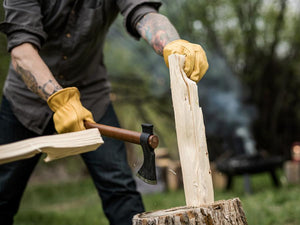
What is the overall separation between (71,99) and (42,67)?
27 centimetres

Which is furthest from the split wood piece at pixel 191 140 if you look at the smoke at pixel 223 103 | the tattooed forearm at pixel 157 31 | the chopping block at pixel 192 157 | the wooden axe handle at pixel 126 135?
the smoke at pixel 223 103

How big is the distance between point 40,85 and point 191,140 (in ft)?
2.67

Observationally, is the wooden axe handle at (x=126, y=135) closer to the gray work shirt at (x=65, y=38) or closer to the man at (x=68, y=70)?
the man at (x=68, y=70)

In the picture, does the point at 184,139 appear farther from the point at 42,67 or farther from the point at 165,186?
the point at 165,186

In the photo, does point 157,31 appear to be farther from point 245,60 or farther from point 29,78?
point 245,60

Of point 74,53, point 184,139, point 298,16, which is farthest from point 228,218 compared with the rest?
point 298,16

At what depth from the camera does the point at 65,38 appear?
2.14 metres

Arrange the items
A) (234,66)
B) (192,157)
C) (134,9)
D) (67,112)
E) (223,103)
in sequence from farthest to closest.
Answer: (234,66) → (223,103) → (134,9) → (67,112) → (192,157)

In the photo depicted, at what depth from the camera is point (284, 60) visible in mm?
9164

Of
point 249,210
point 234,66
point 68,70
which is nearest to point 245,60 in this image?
point 234,66

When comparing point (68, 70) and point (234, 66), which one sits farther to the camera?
point (234, 66)

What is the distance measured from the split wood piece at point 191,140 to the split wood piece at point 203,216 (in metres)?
0.08

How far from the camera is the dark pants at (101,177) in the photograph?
2107 mm

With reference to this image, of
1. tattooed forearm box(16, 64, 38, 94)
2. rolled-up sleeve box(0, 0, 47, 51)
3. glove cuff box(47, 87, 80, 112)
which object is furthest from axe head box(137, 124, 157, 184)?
rolled-up sleeve box(0, 0, 47, 51)
